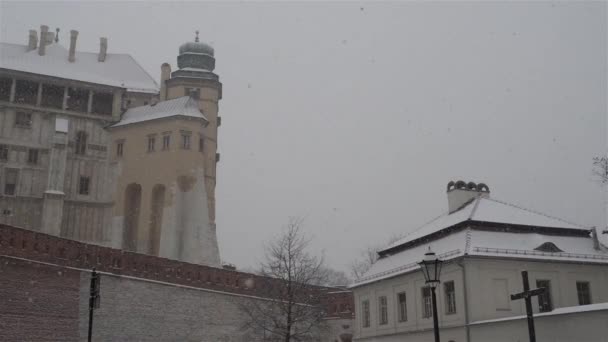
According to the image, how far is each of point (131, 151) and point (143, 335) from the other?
22085 millimetres

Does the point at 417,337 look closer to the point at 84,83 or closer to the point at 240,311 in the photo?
the point at 240,311

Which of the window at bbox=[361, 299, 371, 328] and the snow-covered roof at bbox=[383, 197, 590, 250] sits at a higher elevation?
the snow-covered roof at bbox=[383, 197, 590, 250]

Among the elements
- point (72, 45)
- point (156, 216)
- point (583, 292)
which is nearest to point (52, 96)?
point (72, 45)

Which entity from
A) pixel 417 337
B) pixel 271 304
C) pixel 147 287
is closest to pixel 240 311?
pixel 271 304

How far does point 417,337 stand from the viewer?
1161 inches

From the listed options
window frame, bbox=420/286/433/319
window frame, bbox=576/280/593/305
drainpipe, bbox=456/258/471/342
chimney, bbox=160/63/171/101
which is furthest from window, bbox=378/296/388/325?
chimney, bbox=160/63/171/101

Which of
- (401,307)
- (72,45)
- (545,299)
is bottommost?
(545,299)

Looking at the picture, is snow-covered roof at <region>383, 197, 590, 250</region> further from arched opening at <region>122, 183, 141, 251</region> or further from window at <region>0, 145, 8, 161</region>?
window at <region>0, 145, 8, 161</region>

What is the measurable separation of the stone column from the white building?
26.7 metres

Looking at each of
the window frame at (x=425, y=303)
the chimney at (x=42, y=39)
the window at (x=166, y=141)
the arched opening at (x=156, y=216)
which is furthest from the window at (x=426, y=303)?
the chimney at (x=42, y=39)

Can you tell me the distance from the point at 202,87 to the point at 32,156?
1398 centimetres

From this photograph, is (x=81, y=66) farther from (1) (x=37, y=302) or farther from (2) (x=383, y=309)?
(2) (x=383, y=309)

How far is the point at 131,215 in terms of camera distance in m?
50.3

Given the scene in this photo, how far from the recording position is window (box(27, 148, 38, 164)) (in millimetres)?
50000
